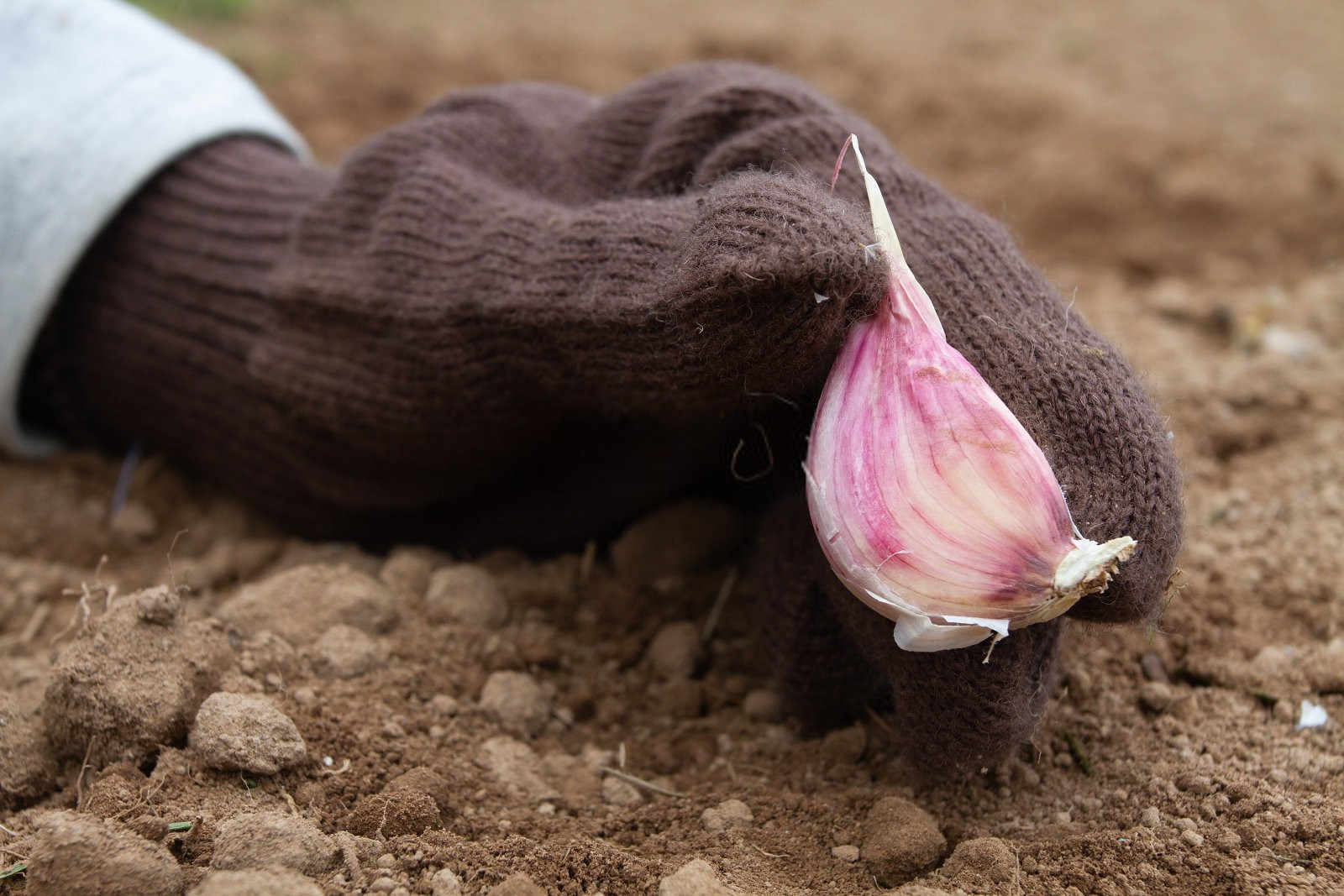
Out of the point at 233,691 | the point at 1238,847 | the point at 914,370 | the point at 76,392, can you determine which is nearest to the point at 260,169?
the point at 76,392

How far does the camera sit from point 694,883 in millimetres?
851

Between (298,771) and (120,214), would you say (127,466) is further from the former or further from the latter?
(298,771)

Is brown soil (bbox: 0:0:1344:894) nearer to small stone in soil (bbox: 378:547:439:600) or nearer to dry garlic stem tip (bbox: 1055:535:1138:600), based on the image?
small stone in soil (bbox: 378:547:439:600)

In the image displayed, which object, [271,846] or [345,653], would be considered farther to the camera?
[345,653]

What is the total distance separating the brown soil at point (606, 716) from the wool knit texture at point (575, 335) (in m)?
0.09

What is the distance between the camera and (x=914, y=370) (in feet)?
2.86

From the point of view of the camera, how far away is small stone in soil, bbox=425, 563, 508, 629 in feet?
3.92

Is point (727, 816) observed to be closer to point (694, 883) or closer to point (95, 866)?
point (694, 883)

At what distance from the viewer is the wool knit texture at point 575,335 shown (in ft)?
2.99

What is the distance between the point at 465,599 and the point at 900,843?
0.51 m

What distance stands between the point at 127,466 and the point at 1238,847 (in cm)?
137

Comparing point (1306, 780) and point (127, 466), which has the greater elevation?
point (1306, 780)

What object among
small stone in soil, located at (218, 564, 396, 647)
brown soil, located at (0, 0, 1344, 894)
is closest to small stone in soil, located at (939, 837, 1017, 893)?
brown soil, located at (0, 0, 1344, 894)

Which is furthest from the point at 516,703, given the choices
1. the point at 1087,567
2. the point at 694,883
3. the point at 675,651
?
the point at 1087,567
